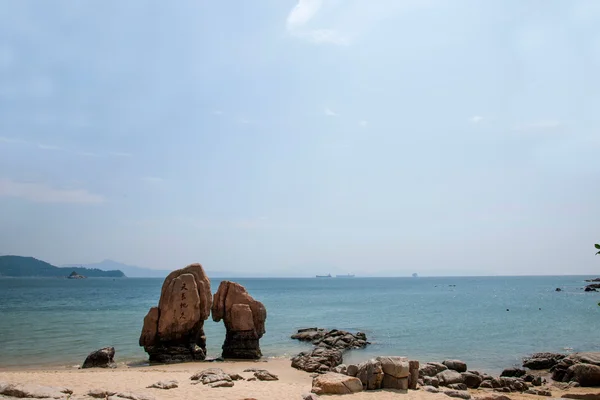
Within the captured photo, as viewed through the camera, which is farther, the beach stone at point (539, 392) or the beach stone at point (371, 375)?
the beach stone at point (539, 392)

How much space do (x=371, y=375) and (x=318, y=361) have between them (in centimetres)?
728

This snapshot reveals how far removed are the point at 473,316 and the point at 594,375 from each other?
35.7 meters

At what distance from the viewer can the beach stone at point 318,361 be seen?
2270 cm

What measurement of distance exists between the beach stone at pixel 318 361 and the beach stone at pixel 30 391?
12.1 m

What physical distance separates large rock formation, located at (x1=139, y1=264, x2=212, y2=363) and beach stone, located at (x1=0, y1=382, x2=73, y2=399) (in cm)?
1177

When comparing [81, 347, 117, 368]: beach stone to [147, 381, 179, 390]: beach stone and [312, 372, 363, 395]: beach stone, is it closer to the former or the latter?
[147, 381, 179, 390]: beach stone

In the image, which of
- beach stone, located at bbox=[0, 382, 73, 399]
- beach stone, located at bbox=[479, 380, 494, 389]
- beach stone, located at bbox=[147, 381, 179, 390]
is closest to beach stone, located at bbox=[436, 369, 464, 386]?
beach stone, located at bbox=[479, 380, 494, 389]

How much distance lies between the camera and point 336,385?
51.4ft

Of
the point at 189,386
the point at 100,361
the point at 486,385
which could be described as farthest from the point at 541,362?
the point at 100,361

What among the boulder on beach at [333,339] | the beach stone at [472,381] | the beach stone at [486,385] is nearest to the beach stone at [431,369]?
the beach stone at [472,381]

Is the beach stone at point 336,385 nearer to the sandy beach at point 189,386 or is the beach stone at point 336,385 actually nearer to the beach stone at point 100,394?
the sandy beach at point 189,386

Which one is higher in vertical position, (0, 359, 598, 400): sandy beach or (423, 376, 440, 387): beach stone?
(0, 359, 598, 400): sandy beach

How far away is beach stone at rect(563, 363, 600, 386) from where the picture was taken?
21.3 m

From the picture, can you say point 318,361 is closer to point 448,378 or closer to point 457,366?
point 448,378
